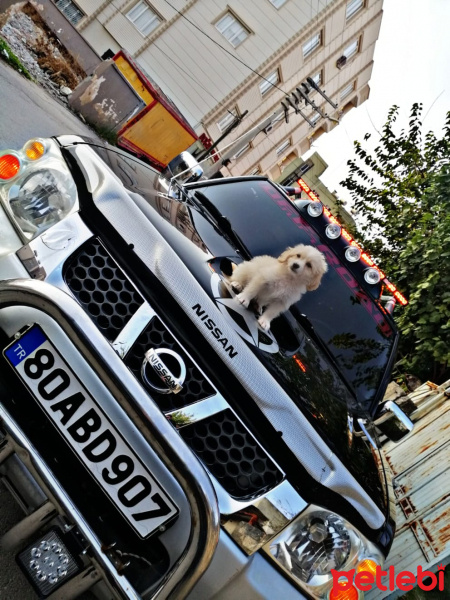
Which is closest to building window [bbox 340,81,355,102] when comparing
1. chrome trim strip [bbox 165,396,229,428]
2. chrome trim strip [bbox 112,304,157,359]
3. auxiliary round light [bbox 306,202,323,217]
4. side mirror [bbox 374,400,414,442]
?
auxiliary round light [bbox 306,202,323,217]

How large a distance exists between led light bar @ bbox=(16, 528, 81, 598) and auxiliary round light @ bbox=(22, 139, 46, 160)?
1.90 metres

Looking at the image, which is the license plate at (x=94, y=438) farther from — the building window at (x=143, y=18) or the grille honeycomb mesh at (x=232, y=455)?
the building window at (x=143, y=18)

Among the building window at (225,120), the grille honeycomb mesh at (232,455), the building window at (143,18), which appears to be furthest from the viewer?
the building window at (225,120)

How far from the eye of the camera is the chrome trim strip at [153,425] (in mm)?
1701

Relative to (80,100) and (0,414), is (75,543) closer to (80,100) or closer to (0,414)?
(0,414)

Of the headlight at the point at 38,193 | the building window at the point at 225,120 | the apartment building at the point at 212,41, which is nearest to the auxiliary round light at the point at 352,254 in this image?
the headlight at the point at 38,193

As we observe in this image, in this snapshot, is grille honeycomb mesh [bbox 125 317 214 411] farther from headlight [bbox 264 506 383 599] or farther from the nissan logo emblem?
headlight [bbox 264 506 383 599]

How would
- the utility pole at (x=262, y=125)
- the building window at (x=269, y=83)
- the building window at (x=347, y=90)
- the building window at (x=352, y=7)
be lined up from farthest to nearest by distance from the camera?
1. the building window at (x=347, y=90)
2. the building window at (x=352, y=7)
3. the building window at (x=269, y=83)
4. the utility pole at (x=262, y=125)

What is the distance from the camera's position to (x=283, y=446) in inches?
85.4

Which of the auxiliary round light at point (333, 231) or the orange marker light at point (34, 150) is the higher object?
the orange marker light at point (34, 150)

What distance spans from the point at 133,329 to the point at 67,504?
756 mm

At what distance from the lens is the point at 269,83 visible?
22.2 m

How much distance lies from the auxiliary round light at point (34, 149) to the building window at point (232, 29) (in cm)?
2072

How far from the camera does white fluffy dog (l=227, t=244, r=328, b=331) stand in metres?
2.71
